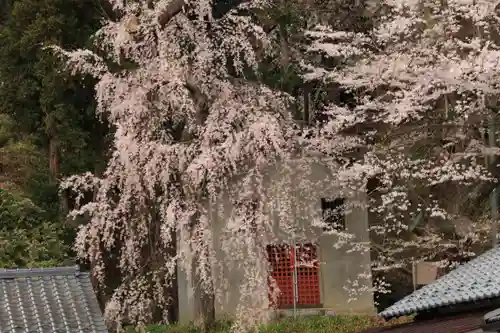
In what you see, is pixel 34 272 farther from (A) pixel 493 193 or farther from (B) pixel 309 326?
(A) pixel 493 193

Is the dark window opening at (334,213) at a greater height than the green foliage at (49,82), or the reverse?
the green foliage at (49,82)

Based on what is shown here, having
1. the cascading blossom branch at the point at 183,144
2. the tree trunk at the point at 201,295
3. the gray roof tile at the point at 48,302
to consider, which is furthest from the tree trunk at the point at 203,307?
the gray roof tile at the point at 48,302

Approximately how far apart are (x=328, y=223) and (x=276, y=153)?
2899mm

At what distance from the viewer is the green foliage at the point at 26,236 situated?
496 inches

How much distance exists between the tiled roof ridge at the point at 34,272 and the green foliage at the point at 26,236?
16.4 ft

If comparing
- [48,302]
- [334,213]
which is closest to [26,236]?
[334,213]

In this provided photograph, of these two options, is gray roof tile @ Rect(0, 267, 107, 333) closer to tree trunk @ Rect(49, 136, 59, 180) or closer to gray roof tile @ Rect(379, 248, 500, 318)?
gray roof tile @ Rect(379, 248, 500, 318)

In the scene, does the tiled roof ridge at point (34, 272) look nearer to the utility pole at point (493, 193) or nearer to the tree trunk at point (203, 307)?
the tree trunk at point (203, 307)

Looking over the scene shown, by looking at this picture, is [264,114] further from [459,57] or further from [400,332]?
[400,332]

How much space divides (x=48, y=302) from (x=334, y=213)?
8.95 metres

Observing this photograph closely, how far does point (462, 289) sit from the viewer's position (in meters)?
6.98

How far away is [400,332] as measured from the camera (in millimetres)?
7125

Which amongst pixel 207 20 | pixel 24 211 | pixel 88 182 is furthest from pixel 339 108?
pixel 24 211

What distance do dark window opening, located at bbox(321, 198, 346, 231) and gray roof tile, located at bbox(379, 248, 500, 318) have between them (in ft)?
23.5
